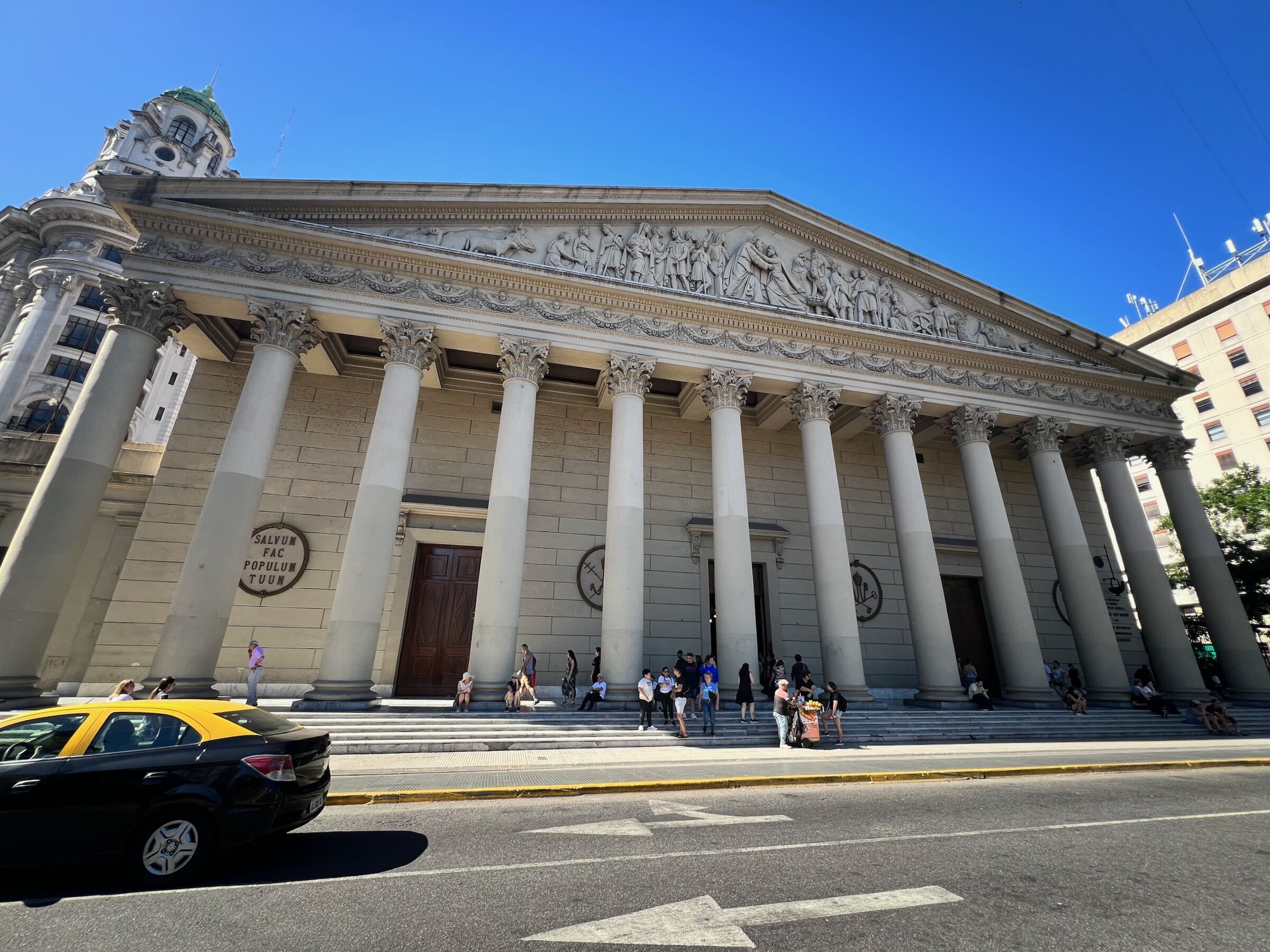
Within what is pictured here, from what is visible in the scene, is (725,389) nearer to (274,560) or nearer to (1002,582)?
(1002,582)

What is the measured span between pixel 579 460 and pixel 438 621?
703 cm

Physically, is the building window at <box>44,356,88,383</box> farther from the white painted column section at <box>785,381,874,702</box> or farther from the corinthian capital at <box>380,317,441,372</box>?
the white painted column section at <box>785,381,874,702</box>

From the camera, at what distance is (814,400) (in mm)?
17375

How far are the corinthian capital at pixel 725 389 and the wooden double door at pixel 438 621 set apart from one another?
8.96 metres

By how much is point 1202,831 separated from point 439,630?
16355 millimetres

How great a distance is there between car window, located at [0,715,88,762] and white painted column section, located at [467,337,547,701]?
840 cm

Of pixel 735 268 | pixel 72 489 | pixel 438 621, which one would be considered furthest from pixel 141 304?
pixel 735 268

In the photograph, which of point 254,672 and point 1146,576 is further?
point 1146,576

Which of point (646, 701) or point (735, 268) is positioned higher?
point (735, 268)

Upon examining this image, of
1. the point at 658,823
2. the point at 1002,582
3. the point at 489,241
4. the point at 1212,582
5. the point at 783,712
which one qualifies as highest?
the point at 489,241

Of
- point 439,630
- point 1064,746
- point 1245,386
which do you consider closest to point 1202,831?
point 1064,746

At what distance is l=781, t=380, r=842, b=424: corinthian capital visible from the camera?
680 inches

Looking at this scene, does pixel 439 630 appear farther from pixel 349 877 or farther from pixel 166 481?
pixel 349 877

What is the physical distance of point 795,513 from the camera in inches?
813
